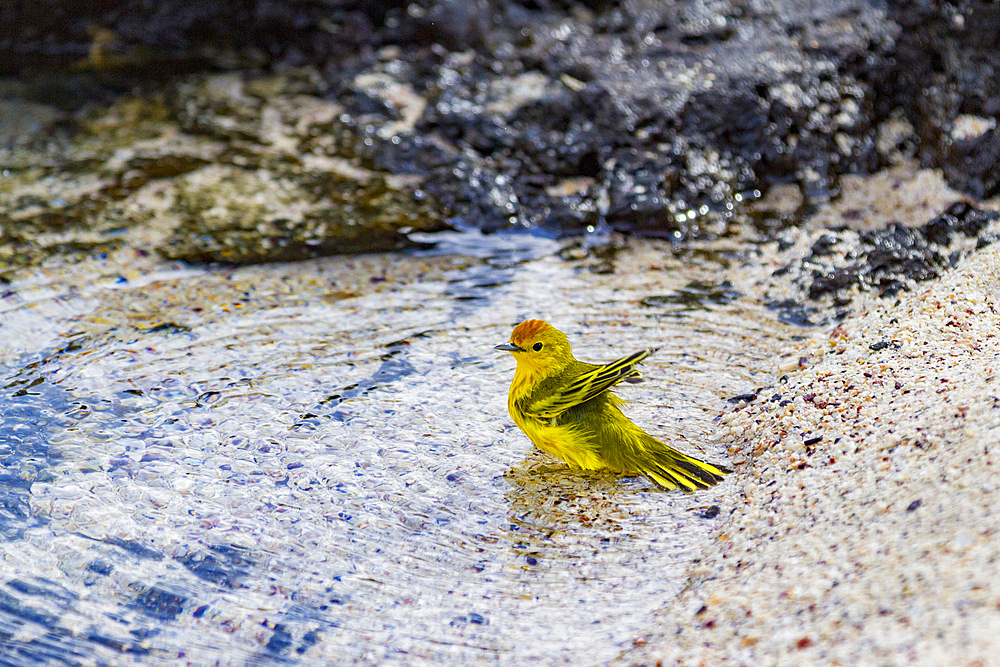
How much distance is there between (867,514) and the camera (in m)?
2.60

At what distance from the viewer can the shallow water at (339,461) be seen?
105 inches

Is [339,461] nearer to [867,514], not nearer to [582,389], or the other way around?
[582,389]

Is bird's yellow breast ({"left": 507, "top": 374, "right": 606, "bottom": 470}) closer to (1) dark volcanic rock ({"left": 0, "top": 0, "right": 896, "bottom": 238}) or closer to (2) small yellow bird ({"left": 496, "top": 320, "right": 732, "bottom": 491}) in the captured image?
(2) small yellow bird ({"left": 496, "top": 320, "right": 732, "bottom": 491})

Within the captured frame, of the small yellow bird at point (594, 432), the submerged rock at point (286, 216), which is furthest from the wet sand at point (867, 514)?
the submerged rock at point (286, 216)

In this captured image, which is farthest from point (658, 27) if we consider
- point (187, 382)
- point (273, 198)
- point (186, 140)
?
point (187, 382)

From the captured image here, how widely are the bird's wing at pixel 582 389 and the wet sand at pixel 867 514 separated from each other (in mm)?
610

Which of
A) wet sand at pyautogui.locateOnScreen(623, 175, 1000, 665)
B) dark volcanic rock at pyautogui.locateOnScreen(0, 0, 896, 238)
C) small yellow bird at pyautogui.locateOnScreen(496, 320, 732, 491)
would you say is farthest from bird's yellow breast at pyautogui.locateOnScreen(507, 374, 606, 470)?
dark volcanic rock at pyautogui.locateOnScreen(0, 0, 896, 238)

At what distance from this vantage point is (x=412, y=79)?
6602 millimetres

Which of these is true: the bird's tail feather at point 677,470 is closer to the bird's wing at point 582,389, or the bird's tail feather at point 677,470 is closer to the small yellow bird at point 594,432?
the small yellow bird at point 594,432

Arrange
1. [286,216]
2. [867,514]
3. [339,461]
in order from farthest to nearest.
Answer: [286,216], [339,461], [867,514]

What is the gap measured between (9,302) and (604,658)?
360 cm

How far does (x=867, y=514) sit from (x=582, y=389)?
108 centimetres

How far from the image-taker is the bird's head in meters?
3.51

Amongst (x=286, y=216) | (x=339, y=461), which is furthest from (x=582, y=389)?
(x=286, y=216)
